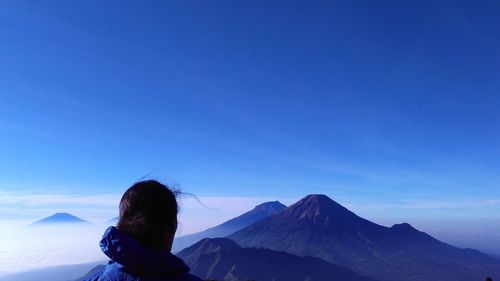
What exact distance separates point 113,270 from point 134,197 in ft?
2.36

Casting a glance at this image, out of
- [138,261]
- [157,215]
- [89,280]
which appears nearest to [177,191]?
[157,215]

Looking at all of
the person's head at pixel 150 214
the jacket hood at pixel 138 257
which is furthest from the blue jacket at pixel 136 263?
the person's head at pixel 150 214

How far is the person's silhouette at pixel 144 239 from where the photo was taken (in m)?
3.73

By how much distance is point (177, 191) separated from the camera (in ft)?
14.4

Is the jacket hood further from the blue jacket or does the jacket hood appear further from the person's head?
the person's head

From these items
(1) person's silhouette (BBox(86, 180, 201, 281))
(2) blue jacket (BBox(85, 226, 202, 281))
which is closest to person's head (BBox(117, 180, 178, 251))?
(1) person's silhouette (BBox(86, 180, 201, 281))

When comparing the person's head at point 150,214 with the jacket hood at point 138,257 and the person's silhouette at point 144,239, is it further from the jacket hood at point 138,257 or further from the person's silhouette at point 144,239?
the jacket hood at point 138,257

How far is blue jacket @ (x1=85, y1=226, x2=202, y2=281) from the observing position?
12.2 ft

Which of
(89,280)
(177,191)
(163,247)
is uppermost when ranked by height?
(177,191)

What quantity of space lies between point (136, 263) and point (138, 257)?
0.18 ft

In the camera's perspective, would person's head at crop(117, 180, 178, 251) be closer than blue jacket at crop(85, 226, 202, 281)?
No

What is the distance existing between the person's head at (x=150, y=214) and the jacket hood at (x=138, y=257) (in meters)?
0.15

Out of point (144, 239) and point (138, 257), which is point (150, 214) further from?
point (138, 257)

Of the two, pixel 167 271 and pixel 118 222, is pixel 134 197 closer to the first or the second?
pixel 118 222
